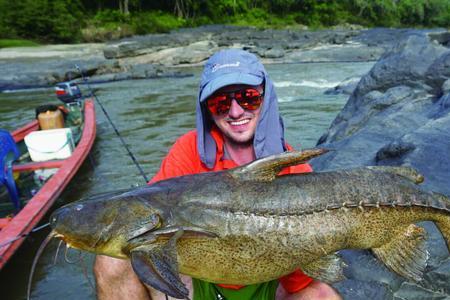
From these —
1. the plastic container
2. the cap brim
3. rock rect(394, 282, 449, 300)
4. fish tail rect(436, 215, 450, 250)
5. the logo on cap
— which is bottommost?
the plastic container

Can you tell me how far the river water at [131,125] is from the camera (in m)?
5.00

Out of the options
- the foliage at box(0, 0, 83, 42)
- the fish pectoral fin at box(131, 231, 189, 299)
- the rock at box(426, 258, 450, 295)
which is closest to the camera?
the fish pectoral fin at box(131, 231, 189, 299)

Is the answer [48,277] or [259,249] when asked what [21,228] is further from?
[259,249]

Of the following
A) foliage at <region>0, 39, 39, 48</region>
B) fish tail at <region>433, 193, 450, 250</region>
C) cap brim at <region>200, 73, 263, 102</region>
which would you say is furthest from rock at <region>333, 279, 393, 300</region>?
foliage at <region>0, 39, 39, 48</region>

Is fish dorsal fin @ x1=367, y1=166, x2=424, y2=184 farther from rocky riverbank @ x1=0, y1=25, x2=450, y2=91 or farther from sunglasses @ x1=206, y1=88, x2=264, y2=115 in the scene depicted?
rocky riverbank @ x1=0, y1=25, x2=450, y2=91

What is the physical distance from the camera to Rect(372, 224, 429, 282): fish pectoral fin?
2.45 metres

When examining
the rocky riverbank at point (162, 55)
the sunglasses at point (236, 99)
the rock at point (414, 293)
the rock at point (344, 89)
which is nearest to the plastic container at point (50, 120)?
the sunglasses at point (236, 99)

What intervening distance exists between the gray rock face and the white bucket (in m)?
4.31

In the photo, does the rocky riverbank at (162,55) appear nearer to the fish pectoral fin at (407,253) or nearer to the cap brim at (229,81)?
the cap brim at (229,81)

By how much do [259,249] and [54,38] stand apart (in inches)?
1573

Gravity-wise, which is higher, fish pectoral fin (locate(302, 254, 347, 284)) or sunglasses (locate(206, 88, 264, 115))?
sunglasses (locate(206, 88, 264, 115))

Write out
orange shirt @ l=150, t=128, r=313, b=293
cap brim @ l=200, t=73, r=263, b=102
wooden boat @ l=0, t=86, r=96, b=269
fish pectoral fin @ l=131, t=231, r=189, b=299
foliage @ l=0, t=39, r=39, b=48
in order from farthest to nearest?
foliage @ l=0, t=39, r=39, b=48
wooden boat @ l=0, t=86, r=96, b=269
orange shirt @ l=150, t=128, r=313, b=293
cap brim @ l=200, t=73, r=263, b=102
fish pectoral fin @ l=131, t=231, r=189, b=299

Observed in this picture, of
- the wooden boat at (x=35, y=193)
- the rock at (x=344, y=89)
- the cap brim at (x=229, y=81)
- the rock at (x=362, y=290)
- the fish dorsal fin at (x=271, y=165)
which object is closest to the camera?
the fish dorsal fin at (x=271, y=165)

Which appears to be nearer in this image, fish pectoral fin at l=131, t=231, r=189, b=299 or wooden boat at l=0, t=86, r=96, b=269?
fish pectoral fin at l=131, t=231, r=189, b=299
